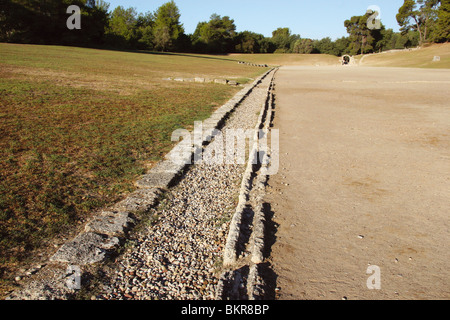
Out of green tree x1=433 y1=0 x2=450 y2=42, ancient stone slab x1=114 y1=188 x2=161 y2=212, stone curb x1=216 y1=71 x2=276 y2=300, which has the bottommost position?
stone curb x1=216 y1=71 x2=276 y2=300

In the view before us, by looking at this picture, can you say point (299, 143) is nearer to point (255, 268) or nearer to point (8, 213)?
point (255, 268)

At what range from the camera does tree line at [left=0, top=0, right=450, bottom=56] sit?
4141 cm

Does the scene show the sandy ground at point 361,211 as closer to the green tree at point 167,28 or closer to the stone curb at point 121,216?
the stone curb at point 121,216

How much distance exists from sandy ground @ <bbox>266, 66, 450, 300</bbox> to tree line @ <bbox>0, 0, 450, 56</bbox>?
4632 cm

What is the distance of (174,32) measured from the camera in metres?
69.8

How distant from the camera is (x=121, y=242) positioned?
2.67 metres

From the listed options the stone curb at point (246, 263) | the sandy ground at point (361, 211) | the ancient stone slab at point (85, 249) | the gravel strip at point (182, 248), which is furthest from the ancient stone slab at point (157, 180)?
the sandy ground at point (361, 211)

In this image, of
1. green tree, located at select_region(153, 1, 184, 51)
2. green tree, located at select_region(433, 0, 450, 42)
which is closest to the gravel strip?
green tree, located at select_region(433, 0, 450, 42)

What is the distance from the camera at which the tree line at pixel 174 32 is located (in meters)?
41.4

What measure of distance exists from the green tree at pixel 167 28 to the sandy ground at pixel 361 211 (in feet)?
208

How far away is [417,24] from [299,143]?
7520 cm

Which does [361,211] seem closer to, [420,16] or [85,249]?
[85,249]

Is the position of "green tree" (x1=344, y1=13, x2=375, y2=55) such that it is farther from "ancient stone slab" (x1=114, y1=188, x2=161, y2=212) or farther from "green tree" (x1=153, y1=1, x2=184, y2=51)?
"ancient stone slab" (x1=114, y1=188, x2=161, y2=212)

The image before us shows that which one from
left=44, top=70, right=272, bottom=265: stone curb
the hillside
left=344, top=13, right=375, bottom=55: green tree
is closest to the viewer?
left=44, top=70, right=272, bottom=265: stone curb
